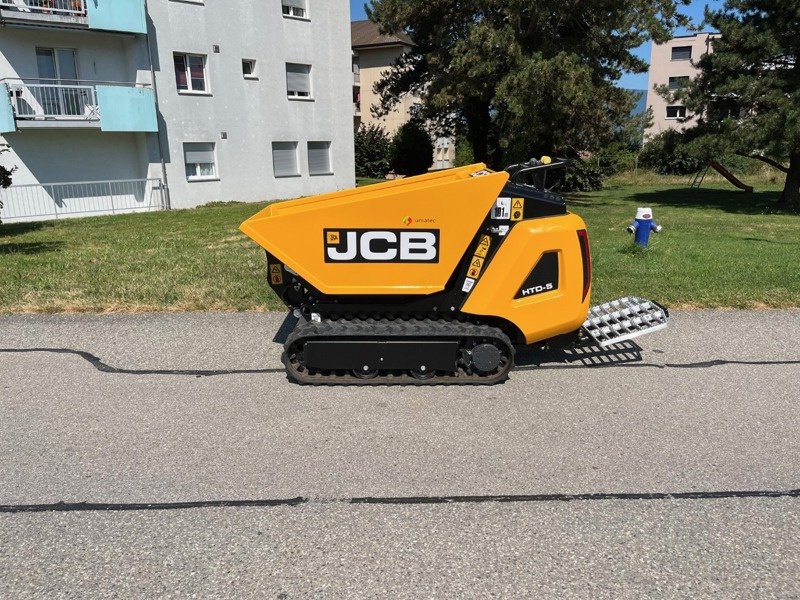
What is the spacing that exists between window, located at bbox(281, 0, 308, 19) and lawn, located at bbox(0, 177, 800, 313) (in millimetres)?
12116

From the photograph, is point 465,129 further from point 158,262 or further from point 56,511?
point 56,511

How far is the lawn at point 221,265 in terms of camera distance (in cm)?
713

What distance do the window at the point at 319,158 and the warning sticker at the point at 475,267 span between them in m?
23.1

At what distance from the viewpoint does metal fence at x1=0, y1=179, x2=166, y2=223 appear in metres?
18.8

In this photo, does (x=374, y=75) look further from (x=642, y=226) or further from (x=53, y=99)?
(x=642, y=226)

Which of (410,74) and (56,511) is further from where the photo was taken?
(410,74)

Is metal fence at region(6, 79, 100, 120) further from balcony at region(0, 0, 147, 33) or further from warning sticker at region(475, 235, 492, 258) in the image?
warning sticker at region(475, 235, 492, 258)

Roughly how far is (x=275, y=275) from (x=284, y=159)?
22.0m

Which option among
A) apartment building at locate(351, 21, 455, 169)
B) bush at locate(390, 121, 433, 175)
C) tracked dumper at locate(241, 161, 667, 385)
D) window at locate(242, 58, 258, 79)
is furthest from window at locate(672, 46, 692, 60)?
tracked dumper at locate(241, 161, 667, 385)

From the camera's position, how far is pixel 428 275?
4.59 m

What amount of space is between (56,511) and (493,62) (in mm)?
19417

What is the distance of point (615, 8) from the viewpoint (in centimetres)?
2019

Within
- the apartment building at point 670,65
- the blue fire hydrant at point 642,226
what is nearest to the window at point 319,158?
the blue fire hydrant at point 642,226

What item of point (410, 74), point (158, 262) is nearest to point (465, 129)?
point (410, 74)
